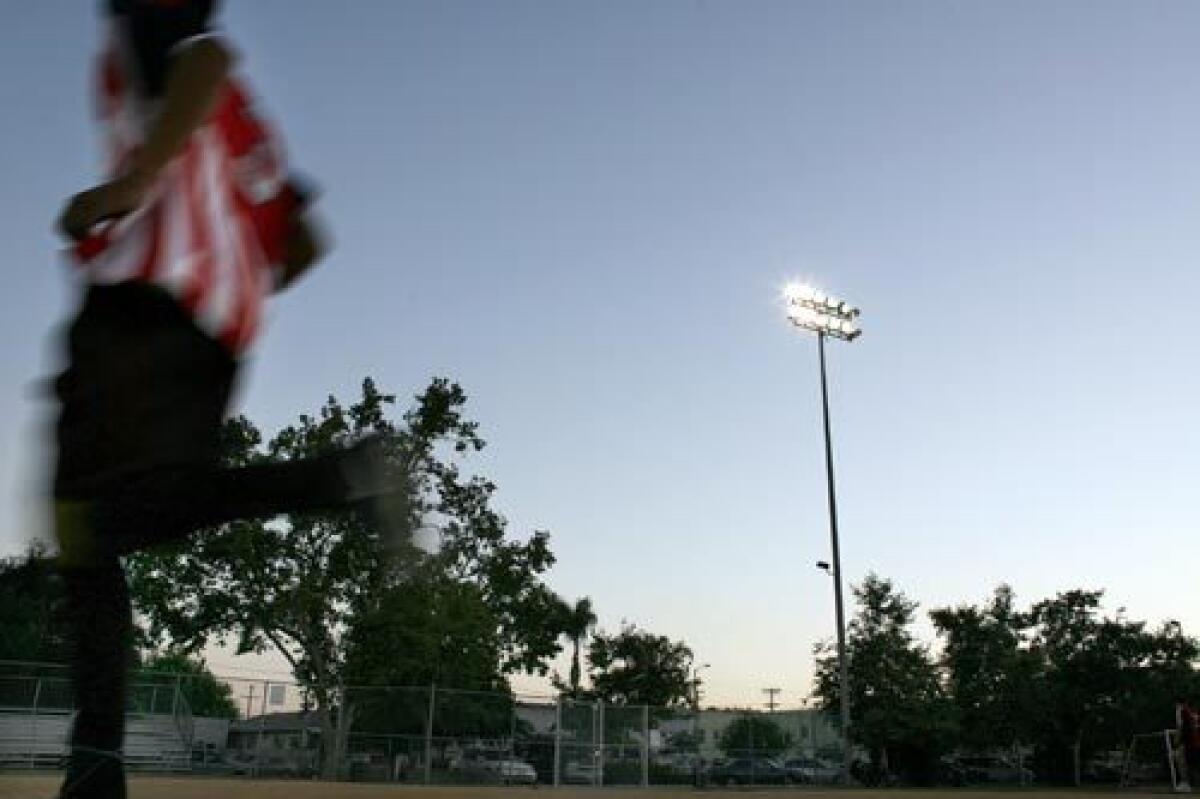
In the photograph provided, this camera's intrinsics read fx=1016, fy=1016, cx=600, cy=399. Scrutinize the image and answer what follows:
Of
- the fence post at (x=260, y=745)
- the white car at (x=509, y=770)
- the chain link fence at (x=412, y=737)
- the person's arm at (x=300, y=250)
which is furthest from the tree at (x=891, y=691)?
the person's arm at (x=300, y=250)

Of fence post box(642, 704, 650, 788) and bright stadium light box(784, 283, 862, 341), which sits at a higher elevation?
bright stadium light box(784, 283, 862, 341)

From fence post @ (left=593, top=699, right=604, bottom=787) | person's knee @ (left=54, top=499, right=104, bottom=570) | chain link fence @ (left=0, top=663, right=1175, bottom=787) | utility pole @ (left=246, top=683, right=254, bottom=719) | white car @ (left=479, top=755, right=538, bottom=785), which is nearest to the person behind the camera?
person's knee @ (left=54, top=499, right=104, bottom=570)

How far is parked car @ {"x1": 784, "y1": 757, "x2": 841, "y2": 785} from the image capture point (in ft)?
102

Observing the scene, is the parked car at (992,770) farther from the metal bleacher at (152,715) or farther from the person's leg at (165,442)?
the person's leg at (165,442)

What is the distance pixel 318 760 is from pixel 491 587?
36.5 feet

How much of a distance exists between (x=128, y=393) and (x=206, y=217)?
0.47m

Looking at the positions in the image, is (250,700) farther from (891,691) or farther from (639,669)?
(639,669)

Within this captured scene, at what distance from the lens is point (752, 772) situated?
32.0 m

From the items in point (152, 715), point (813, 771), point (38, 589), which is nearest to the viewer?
point (38, 589)

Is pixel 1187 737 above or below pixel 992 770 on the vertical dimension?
above

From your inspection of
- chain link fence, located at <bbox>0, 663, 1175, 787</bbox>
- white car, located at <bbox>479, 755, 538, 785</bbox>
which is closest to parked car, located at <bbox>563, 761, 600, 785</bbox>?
chain link fence, located at <bbox>0, 663, 1175, 787</bbox>

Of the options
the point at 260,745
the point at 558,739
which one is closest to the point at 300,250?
the point at 260,745

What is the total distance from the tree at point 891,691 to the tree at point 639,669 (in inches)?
1692

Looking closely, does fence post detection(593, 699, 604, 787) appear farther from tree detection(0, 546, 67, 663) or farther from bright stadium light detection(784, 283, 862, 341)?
tree detection(0, 546, 67, 663)
